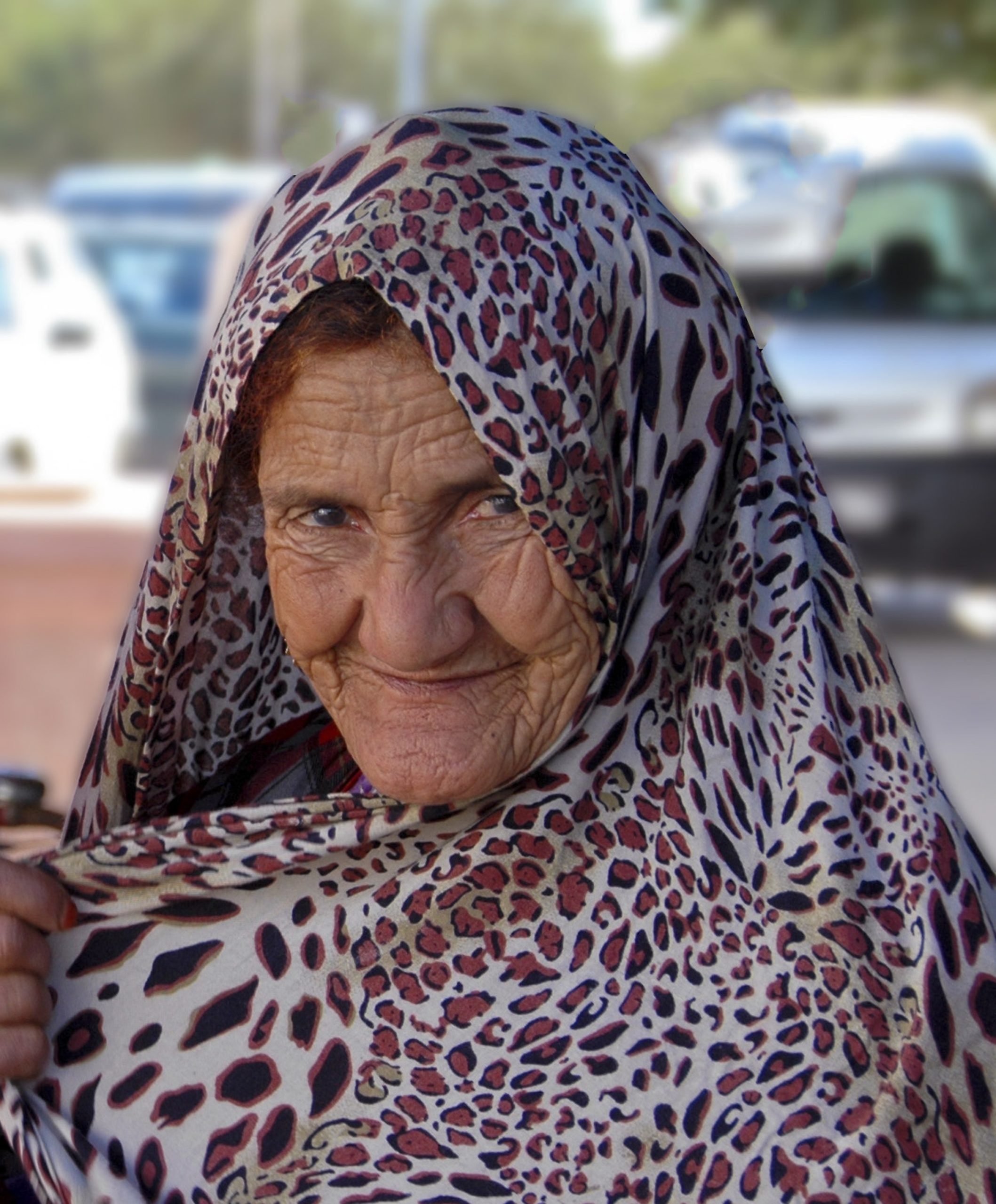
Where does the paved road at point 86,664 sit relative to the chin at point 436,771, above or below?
below

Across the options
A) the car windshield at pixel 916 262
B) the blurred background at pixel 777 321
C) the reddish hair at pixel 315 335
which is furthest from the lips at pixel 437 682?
the car windshield at pixel 916 262

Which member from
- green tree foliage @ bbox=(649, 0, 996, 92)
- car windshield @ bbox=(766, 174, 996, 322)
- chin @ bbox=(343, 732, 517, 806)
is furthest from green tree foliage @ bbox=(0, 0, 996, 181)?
chin @ bbox=(343, 732, 517, 806)

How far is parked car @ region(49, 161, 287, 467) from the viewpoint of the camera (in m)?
13.6

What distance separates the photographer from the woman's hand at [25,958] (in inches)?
67.1

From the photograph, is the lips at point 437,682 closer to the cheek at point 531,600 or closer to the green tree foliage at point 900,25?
the cheek at point 531,600

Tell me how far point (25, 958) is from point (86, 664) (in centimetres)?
649

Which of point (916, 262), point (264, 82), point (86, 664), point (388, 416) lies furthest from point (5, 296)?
point (264, 82)

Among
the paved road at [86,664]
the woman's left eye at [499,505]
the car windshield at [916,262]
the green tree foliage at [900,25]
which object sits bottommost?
the paved road at [86,664]

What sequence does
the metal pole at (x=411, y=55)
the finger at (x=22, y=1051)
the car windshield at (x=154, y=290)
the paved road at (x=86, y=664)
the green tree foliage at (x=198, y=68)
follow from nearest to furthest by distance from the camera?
the finger at (x=22, y=1051) < the paved road at (x=86, y=664) < the car windshield at (x=154, y=290) < the metal pole at (x=411, y=55) < the green tree foliage at (x=198, y=68)

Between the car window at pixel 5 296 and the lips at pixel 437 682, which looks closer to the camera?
the lips at pixel 437 682

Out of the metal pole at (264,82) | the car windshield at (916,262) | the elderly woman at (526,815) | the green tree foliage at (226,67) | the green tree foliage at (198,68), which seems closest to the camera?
the elderly woman at (526,815)

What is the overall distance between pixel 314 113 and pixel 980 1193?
2181 mm

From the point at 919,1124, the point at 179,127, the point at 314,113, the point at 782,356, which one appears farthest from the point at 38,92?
the point at 919,1124

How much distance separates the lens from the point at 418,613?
5.41 feet
